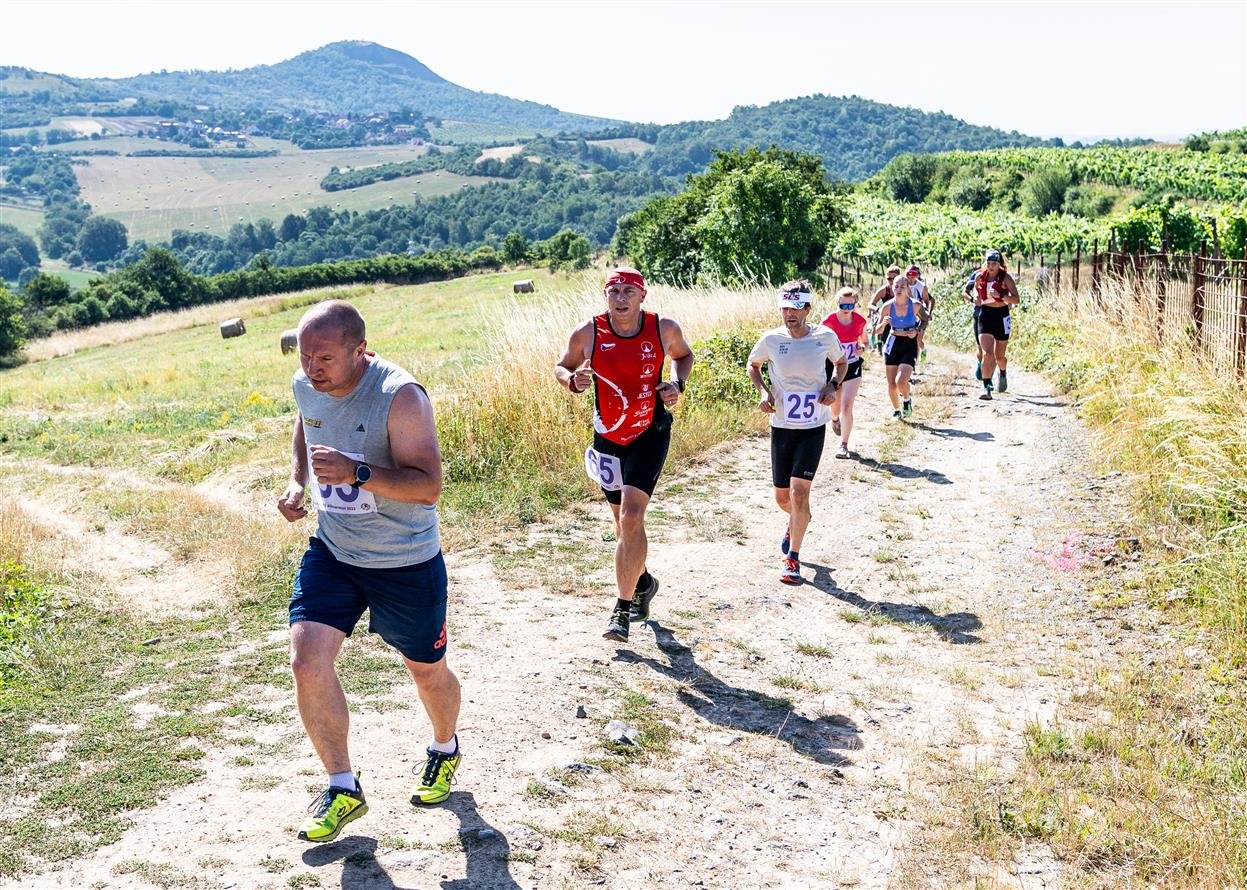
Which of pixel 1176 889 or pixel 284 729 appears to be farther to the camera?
pixel 284 729

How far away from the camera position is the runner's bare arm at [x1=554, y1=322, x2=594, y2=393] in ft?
19.3

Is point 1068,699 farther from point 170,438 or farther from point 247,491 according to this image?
point 170,438

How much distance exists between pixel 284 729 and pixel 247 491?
6009 millimetres

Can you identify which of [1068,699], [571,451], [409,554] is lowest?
[1068,699]

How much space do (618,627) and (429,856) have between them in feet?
7.91

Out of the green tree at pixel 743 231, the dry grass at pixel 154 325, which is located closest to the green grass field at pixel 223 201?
the dry grass at pixel 154 325

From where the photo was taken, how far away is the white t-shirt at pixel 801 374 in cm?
745

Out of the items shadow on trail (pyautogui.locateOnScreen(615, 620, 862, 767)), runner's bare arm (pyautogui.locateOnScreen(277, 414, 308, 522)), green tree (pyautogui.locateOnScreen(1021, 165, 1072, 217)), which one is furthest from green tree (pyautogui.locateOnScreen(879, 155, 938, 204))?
runner's bare arm (pyautogui.locateOnScreen(277, 414, 308, 522))

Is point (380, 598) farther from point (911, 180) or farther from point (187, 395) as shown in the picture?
point (911, 180)

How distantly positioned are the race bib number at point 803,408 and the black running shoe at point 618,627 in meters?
2.13

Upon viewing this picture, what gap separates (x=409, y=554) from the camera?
402 centimetres

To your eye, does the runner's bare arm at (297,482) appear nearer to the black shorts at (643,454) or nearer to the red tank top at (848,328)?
the black shorts at (643,454)

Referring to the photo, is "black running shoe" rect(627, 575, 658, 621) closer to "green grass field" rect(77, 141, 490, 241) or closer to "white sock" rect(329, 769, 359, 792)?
"white sock" rect(329, 769, 359, 792)

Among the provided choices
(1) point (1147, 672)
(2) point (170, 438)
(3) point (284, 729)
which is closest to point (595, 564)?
(3) point (284, 729)
